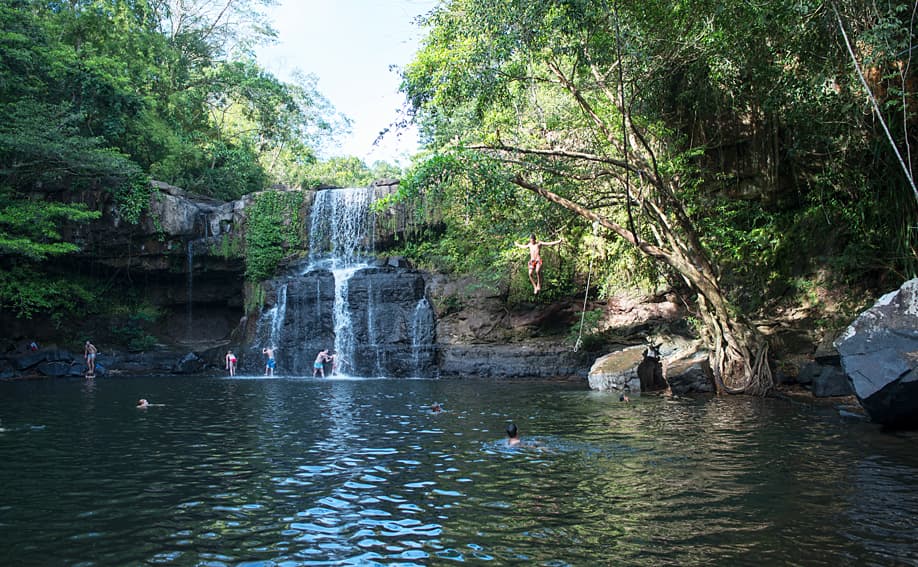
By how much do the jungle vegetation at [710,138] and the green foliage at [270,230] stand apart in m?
11.9

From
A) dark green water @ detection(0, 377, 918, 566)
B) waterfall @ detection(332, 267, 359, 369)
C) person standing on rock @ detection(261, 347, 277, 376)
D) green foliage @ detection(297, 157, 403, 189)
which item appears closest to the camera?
dark green water @ detection(0, 377, 918, 566)

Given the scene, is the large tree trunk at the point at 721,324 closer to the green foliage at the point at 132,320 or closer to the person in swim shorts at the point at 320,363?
the person in swim shorts at the point at 320,363

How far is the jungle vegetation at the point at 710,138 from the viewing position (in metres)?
12.5

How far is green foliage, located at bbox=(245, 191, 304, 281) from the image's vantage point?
89.4 ft

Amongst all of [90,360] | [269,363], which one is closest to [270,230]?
[269,363]

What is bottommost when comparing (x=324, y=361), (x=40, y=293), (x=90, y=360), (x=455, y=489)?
(x=455, y=489)

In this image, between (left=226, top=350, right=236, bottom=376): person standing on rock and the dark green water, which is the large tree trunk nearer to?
the dark green water

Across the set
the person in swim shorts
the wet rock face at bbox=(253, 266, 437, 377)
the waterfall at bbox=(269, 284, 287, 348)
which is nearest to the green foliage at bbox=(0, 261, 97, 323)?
the waterfall at bbox=(269, 284, 287, 348)

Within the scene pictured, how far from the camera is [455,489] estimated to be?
6.48 metres

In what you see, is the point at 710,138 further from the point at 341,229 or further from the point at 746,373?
the point at 341,229

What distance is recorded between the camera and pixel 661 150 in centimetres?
1762

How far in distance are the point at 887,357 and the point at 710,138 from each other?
9.35 m

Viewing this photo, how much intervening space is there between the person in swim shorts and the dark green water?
33.0 feet

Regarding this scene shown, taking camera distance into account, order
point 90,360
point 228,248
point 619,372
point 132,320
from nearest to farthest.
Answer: point 619,372 → point 90,360 → point 228,248 → point 132,320
